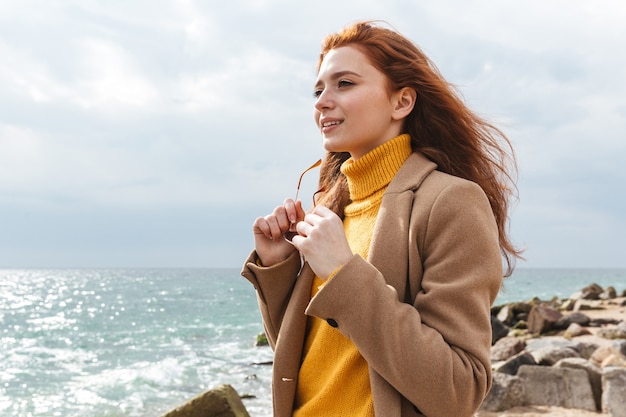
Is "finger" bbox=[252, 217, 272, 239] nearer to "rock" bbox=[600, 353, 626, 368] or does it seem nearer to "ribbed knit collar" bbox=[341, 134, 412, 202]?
"ribbed knit collar" bbox=[341, 134, 412, 202]

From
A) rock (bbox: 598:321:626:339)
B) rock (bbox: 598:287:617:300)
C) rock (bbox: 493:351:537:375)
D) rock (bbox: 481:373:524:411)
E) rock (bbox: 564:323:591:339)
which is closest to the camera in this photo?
rock (bbox: 481:373:524:411)

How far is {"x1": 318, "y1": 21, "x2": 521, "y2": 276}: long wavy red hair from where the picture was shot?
2.25 meters

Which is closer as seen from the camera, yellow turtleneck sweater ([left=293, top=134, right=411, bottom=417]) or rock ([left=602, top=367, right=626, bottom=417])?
yellow turtleneck sweater ([left=293, top=134, right=411, bottom=417])

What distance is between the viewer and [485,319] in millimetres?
1943

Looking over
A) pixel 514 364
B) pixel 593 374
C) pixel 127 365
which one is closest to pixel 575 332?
pixel 514 364

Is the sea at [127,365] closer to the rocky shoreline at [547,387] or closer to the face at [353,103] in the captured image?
the face at [353,103]

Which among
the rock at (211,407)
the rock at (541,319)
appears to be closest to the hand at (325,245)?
the rock at (211,407)

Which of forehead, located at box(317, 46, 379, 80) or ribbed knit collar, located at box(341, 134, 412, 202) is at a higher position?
forehead, located at box(317, 46, 379, 80)

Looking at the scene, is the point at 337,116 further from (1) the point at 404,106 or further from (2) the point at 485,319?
(2) the point at 485,319

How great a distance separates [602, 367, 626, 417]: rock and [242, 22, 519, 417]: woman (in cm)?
588

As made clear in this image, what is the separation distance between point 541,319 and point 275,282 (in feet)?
52.3

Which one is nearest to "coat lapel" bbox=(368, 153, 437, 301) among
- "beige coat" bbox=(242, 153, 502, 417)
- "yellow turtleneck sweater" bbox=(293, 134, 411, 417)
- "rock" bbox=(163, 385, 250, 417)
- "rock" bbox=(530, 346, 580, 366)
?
"beige coat" bbox=(242, 153, 502, 417)

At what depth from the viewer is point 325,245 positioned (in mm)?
2004

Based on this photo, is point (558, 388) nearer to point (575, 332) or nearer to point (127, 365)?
point (575, 332)
